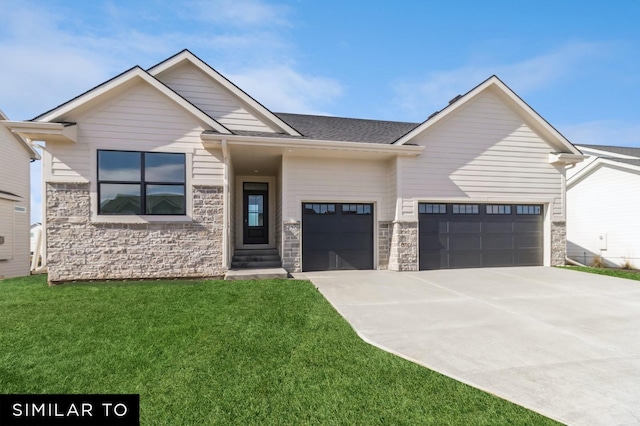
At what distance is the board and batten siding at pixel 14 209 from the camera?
13.8 m

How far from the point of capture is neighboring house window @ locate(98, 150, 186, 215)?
26.3ft

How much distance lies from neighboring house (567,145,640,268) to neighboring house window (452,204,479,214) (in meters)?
7.69

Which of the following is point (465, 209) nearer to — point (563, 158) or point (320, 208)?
point (563, 158)

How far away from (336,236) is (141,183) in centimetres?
598

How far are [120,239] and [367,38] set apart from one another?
8971 mm

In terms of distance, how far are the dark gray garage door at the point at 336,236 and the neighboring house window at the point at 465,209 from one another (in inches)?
118

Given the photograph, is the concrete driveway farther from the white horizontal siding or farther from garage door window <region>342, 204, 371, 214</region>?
the white horizontal siding

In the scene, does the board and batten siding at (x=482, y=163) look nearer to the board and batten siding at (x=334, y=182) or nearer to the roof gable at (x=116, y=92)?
the board and batten siding at (x=334, y=182)

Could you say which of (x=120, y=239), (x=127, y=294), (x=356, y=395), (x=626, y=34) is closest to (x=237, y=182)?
(x=120, y=239)

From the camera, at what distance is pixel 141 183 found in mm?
8180

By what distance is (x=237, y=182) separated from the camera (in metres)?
12.1

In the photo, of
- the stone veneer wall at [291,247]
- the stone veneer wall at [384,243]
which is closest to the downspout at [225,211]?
the stone veneer wall at [291,247]

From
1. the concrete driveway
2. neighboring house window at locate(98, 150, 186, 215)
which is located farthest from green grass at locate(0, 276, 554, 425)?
neighboring house window at locate(98, 150, 186, 215)

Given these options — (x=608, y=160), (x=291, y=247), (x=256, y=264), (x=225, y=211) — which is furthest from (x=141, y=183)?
Result: (x=608, y=160)
